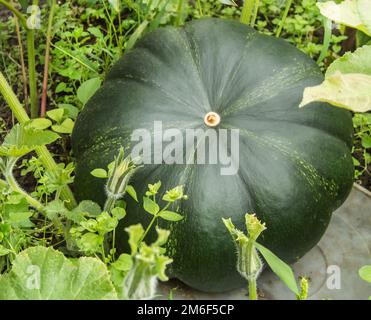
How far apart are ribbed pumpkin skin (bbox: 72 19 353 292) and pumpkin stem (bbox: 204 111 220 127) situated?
2cm

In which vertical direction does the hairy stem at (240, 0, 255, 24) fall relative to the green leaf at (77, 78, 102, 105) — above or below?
above

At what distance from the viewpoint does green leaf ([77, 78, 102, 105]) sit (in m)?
2.42

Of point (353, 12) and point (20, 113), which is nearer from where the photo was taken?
point (353, 12)

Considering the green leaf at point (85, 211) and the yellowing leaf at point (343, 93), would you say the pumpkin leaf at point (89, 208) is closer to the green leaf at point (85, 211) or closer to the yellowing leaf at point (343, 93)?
the green leaf at point (85, 211)

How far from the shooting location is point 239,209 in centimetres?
194

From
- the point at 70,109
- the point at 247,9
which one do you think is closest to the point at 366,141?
the point at 247,9

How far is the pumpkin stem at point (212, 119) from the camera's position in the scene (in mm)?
2014

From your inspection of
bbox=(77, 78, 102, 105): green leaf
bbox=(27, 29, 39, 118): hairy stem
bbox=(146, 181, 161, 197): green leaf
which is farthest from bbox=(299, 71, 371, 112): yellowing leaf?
bbox=(27, 29, 39, 118): hairy stem

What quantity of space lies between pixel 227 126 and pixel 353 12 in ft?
1.67

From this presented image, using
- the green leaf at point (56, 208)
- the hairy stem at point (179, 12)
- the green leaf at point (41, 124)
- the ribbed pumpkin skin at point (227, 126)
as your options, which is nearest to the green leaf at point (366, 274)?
the ribbed pumpkin skin at point (227, 126)

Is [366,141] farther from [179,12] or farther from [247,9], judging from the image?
[179,12]

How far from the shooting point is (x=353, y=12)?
1.68m

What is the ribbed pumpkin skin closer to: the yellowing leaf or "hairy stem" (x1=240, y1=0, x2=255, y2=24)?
"hairy stem" (x1=240, y1=0, x2=255, y2=24)
